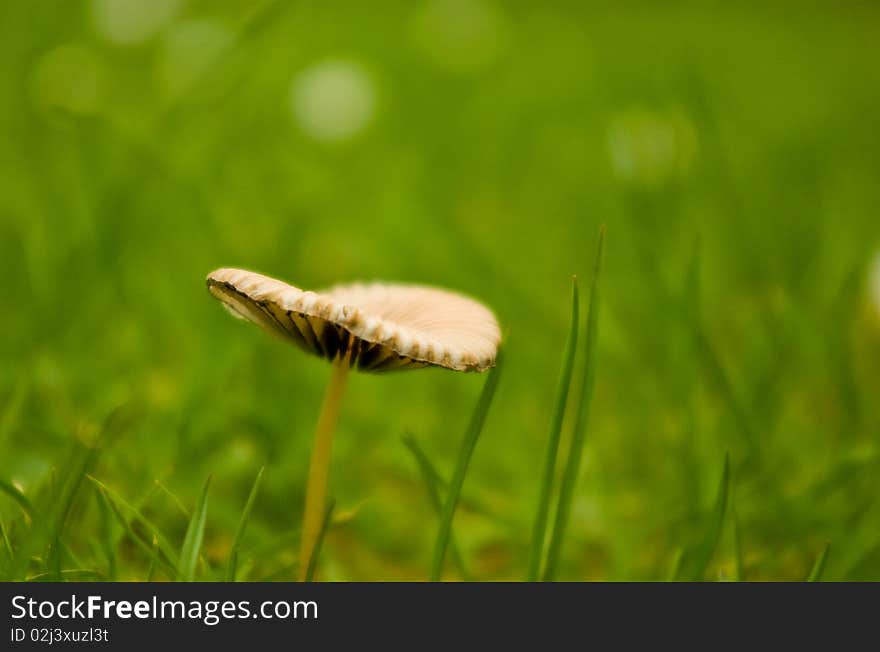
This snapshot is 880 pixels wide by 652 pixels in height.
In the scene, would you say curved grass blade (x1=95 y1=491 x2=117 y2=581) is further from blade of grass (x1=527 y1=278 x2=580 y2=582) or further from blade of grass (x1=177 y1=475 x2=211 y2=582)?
blade of grass (x1=527 y1=278 x2=580 y2=582)

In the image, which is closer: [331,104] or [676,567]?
[676,567]

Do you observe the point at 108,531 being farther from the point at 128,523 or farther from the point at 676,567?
the point at 676,567

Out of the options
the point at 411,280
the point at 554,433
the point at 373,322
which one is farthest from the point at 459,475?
the point at 411,280

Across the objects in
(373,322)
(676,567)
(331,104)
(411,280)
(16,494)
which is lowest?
(676,567)

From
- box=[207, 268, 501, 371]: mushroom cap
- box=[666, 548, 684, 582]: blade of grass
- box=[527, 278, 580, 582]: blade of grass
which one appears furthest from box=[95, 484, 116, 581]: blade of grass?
box=[666, 548, 684, 582]: blade of grass
